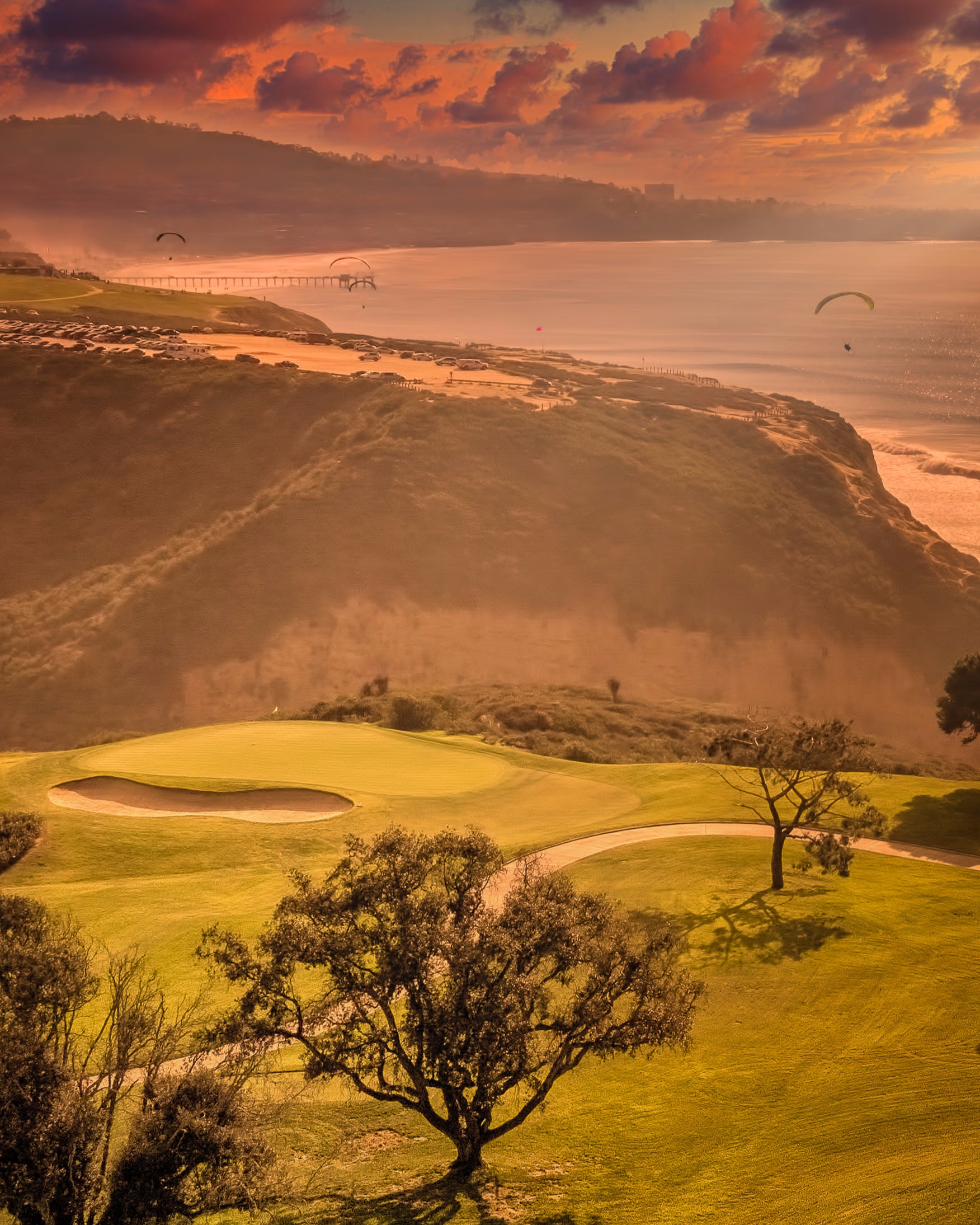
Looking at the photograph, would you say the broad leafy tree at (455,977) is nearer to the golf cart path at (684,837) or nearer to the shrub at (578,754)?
the golf cart path at (684,837)

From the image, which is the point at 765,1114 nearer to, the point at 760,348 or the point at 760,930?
the point at 760,930

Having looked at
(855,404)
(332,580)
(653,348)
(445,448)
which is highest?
(653,348)

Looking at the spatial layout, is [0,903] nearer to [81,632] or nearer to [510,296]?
[81,632]

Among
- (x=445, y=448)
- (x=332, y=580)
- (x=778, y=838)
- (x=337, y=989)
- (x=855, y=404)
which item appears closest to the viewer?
(x=337, y=989)

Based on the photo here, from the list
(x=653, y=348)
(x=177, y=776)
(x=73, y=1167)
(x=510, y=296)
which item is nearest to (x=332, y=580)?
(x=177, y=776)

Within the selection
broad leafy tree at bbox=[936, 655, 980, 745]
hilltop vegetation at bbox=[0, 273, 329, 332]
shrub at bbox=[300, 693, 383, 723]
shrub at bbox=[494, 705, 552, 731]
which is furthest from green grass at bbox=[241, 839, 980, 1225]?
hilltop vegetation at bbox=[0, 273, 329, 332]

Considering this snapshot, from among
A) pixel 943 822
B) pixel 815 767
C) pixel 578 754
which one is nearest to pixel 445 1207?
pixel 815 767

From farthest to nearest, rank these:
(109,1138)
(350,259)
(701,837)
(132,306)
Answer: (350,259), (132,306), (701,837), (109,1138)
